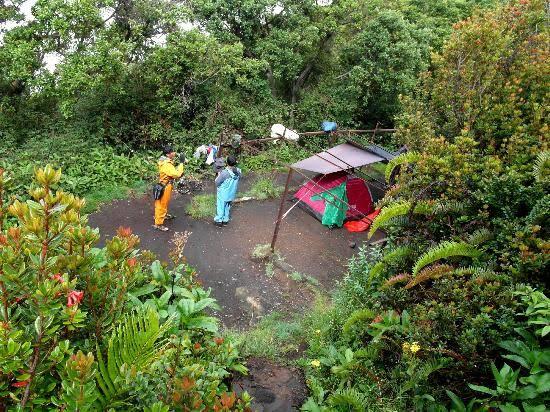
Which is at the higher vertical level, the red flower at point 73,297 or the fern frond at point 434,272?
the red flower at point 73,297

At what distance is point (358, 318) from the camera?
508cm

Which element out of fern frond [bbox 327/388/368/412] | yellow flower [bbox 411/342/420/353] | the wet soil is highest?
yellow flower [bbox 411/342/420/353]

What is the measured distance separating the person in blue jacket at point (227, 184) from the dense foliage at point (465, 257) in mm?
3973

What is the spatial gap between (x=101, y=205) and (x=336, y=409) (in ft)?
26.5

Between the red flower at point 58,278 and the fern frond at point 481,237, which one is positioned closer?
the red flower at point 58,278

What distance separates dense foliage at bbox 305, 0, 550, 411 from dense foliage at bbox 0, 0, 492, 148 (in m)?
7.50

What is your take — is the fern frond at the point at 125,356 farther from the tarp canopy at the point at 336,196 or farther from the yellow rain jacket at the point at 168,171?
the tarp canopy at the point at 336,196

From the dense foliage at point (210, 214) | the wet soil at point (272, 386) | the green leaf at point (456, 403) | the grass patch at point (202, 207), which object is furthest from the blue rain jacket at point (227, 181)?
the green leaf at point (456, 403)

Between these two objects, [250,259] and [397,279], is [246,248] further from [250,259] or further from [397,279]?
[397,279]

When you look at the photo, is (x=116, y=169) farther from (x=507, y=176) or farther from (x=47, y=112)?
(x=507, y=176)

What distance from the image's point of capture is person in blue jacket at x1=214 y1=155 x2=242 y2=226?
9.27 meters

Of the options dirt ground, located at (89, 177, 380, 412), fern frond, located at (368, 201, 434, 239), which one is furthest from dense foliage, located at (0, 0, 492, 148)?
fern frond, located at (368, 201, 434, 239)

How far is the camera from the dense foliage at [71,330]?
2.09 m

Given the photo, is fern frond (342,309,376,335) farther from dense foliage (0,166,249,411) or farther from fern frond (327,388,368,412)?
dense foliage (0,166,249,411)
